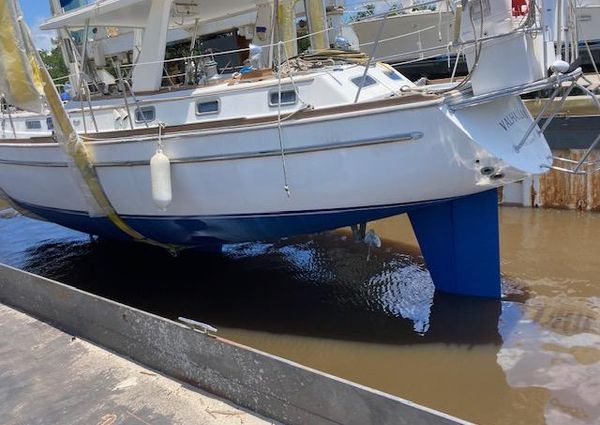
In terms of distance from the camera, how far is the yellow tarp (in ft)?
18.1

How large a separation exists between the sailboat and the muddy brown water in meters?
0.60

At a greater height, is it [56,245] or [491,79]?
[491,79]

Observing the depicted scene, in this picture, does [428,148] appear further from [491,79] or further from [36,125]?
[36,125]

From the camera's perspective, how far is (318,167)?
497cm

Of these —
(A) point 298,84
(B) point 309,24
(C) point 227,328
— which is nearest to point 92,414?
(C) point 227,328

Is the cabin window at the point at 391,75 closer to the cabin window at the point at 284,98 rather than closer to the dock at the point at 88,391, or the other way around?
the cabin window at the point at 284,98

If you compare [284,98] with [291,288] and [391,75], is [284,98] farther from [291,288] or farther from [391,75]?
[291,288]

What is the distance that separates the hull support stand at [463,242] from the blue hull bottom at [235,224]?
1.34ft

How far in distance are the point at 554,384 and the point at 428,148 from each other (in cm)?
202

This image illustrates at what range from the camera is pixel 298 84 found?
17.8ft

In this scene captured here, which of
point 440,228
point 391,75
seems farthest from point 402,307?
point 391,75

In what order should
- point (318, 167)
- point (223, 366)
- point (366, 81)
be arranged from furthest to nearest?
point (366, 81) < point (318, 167) < point (223, 366)

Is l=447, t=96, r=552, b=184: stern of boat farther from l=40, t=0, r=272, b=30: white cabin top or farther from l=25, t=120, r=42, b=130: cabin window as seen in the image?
l=25, t=120, r=42, b=130: cabin window

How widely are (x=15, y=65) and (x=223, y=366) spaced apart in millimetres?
4029
